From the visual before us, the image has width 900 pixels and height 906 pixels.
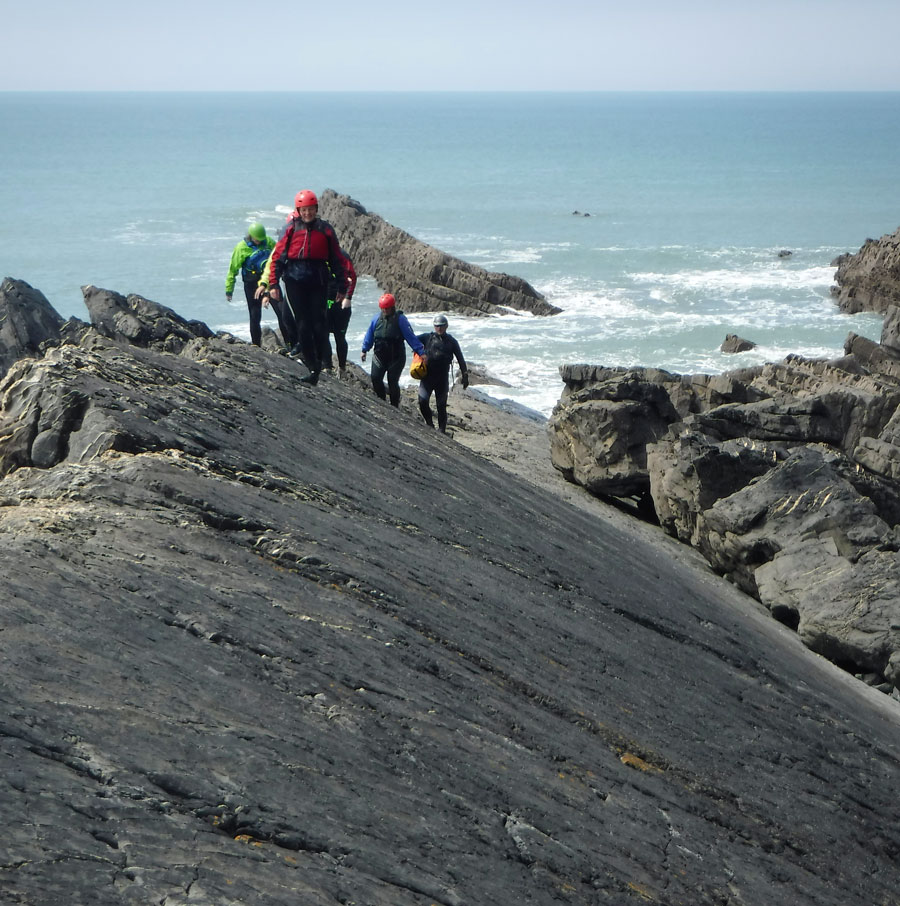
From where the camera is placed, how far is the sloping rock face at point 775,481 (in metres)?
14.7

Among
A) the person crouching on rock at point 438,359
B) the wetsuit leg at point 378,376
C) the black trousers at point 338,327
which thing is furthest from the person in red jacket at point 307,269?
the person crouching on rock at point 438,359

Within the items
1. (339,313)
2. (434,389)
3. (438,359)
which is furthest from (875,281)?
(339,313)

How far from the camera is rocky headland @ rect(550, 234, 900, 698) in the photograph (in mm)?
14734

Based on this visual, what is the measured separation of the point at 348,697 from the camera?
7.59m

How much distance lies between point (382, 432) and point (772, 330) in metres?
42.2

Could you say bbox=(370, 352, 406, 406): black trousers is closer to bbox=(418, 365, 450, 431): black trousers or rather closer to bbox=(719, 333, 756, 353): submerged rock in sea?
bbox=(418, 365, 450, 431): black trousers

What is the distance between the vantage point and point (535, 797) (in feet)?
24.7

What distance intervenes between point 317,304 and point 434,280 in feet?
142

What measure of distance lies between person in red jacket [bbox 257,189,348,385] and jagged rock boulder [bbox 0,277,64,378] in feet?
14.6

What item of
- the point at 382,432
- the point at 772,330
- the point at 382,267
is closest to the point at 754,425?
the point at 382,432

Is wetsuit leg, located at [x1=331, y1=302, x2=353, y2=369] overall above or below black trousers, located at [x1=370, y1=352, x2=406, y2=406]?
above

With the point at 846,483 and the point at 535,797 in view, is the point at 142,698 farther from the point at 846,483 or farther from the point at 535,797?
the point at 846,483

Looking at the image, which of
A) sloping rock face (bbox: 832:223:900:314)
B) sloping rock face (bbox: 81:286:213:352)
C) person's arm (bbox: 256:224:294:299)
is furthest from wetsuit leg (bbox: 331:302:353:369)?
sloping rock face (bbox: 832:223:900:314)

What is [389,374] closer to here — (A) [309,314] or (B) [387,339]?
(B) [387,339]
